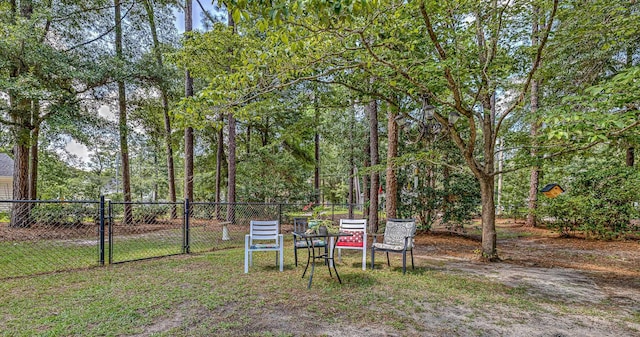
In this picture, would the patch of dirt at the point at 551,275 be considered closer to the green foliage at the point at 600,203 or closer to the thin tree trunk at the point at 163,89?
the green foliage at the point at 600,203

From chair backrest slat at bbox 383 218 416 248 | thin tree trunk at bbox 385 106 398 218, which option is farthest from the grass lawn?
thin tree trunk at bbox 385 106 398 218

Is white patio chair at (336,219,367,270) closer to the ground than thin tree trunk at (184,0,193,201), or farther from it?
closer to the ground

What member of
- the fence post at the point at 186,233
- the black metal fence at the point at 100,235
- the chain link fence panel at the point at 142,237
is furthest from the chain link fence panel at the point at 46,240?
the fence post at the point at 186,233

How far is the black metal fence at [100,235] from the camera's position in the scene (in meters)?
4.75

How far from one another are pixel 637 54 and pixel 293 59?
33.7 feet

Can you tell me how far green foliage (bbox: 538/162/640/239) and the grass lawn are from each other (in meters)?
5.77

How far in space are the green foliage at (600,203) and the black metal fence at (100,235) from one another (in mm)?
6479

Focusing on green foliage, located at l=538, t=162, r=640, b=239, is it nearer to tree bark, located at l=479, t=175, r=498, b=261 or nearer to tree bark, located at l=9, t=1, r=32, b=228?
tree bark, located at l=479, t=175, r=498, b=261

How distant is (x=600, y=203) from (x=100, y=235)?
35.6 ft

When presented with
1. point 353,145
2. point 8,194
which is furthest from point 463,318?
point 8,194

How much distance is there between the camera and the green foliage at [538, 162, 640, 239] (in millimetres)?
7316

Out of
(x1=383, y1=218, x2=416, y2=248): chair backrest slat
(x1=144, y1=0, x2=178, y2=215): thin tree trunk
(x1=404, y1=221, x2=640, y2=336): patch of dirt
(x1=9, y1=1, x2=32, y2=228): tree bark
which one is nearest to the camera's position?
(x1=404, y1=221, x2=640, y2=336): patch of dirt

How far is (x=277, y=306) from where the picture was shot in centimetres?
315

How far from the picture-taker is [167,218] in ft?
34.4
